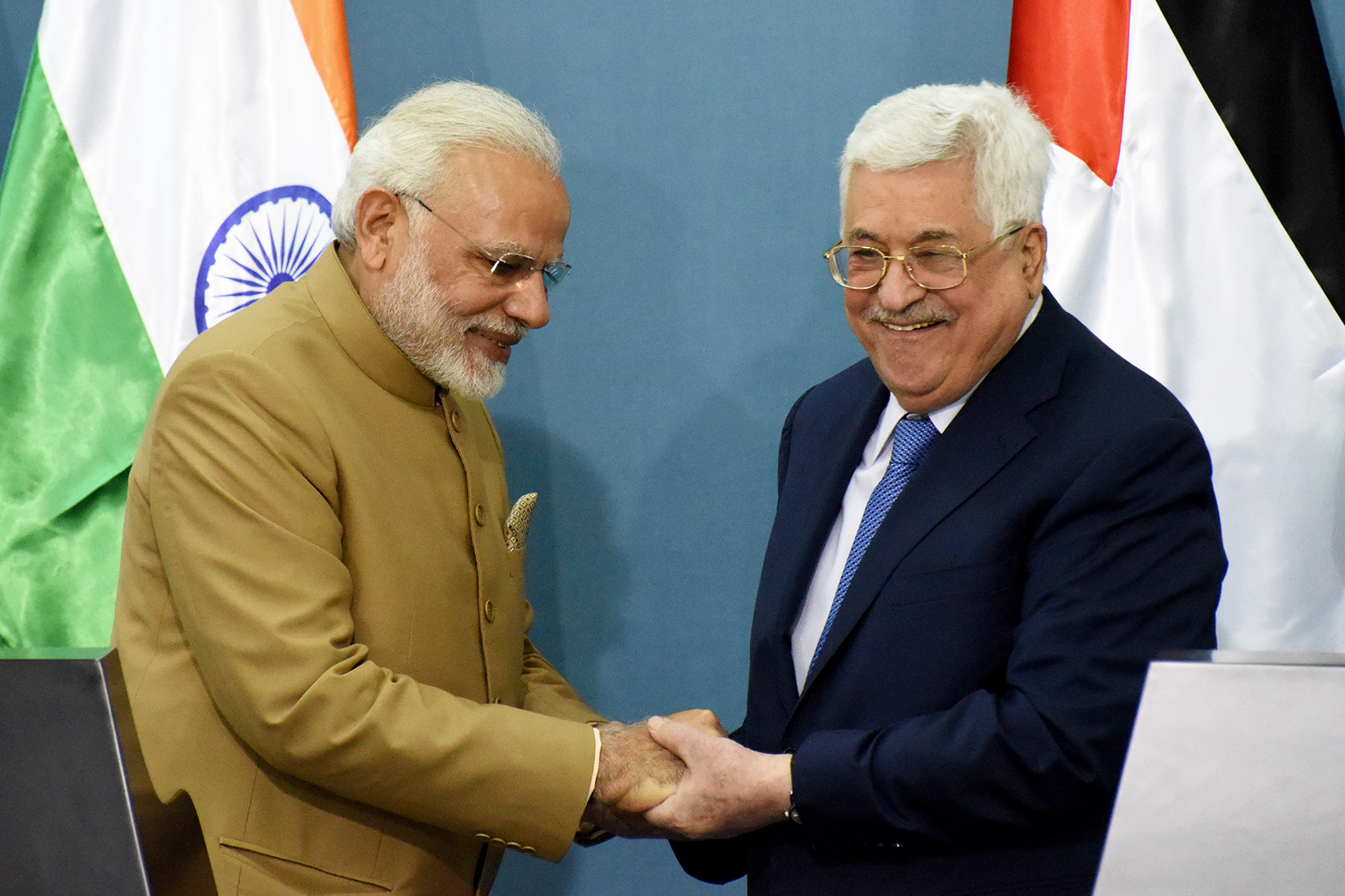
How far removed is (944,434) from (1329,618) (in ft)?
3.91

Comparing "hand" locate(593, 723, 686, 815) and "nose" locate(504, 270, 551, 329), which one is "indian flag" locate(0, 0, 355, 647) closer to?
"nose" locate(504, 270, 551, 329)

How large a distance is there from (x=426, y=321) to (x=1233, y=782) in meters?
1.37

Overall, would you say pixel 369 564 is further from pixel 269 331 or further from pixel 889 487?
pixel 889 487

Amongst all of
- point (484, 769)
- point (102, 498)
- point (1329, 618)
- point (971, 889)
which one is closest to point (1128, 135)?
point (1329, 618)

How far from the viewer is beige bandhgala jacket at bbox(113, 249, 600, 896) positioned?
5.39 feet

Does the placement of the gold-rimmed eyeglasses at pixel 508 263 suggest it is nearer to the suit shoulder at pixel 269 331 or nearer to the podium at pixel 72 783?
the suit shoulder at pixel 269 331

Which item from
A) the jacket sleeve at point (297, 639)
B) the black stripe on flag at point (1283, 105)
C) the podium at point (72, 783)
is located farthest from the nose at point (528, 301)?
the black stripe on flag at point (1283, 105)

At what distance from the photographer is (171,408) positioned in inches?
66.9

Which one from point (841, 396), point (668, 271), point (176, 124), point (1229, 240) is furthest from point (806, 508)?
point (176, 124)

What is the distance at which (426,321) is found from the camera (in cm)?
192

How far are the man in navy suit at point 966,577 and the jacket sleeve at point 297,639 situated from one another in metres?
0.29

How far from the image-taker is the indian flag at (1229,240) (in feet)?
7.85

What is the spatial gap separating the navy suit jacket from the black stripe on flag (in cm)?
92

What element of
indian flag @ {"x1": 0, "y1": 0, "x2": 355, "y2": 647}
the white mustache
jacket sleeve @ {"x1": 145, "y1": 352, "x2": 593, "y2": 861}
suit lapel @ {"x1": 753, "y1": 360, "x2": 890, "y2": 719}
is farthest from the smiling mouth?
indian flag @ {"x1": 0, "y1": 0, "x2": 355, "y2": 647}
